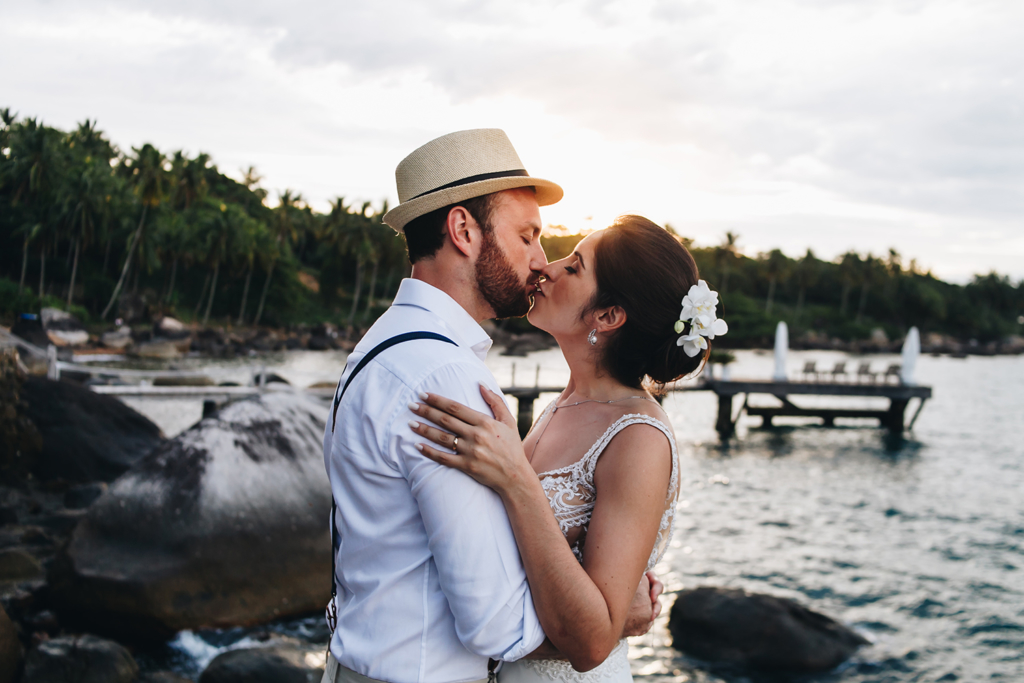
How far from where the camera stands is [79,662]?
598 cm

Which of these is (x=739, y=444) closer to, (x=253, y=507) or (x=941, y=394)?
(x=253, y=507)

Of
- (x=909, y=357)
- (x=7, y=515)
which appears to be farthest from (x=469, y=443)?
(x=909, y=357)

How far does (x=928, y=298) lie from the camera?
96.3 meters

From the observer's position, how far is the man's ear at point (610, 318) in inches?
108

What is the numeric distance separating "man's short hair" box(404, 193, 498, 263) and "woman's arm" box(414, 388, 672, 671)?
1.81 feet

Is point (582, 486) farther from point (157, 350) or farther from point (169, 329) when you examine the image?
point (169, 329)

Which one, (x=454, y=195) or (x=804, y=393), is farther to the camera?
(x=804, y=393)

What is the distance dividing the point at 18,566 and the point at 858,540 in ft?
46.8

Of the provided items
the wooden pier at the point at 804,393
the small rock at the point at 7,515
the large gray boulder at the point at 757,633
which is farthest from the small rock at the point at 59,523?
the wooden pier at the point at 804,393

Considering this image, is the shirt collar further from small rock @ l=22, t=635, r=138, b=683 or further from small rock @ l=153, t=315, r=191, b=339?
small rock @ l=153, t=315, r=191, b=339

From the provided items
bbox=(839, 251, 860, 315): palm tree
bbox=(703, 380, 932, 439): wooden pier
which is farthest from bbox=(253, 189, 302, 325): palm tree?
bbox=(839, 251, 860, 315): palm tree

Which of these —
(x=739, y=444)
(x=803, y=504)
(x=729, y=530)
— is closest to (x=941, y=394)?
(x=739, y=444)

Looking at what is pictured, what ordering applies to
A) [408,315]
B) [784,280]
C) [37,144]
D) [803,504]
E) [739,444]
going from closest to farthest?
1. [408,315]
2. [803,504]
3. [739,444]
4. [37,144]
5. [784,280]

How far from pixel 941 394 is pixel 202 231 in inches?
1931
